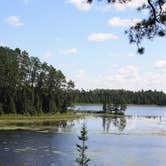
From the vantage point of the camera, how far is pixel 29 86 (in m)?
110

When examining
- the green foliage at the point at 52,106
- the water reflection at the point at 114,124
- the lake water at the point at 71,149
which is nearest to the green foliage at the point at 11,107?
the green foliage at the point at 52,106

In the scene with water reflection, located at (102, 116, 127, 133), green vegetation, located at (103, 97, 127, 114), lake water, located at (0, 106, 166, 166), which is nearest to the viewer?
lake water, located at (0, 106, 166, 166)

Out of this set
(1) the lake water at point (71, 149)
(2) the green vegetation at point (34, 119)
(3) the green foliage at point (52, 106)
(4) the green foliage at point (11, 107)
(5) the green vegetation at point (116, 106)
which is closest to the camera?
(1) the lake water at point (71, 149)

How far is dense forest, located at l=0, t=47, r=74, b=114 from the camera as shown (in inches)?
3939

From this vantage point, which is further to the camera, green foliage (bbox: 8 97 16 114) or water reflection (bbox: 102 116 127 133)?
green foliage (bbox: 8 97 16 114)

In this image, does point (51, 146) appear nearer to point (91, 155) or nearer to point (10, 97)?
point (91, 155)

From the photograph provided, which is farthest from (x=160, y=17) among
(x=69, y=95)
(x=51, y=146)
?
(x=69, y=95)

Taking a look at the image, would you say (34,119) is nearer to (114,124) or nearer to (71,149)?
(114,124)

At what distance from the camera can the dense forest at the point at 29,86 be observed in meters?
100

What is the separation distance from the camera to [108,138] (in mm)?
65438

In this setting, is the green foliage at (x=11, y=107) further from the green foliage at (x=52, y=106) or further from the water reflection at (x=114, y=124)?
the water reflection at (x=114, y=124)

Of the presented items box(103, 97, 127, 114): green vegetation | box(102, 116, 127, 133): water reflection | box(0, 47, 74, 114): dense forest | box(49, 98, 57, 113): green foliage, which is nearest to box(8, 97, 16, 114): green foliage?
box(0, 47, 74, 114): dense forest

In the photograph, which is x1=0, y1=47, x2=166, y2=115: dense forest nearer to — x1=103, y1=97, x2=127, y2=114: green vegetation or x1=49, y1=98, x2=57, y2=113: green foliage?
x1=49, y1=98, x2=57, y2=113: green foliage

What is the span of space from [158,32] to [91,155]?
3523 centimetres
